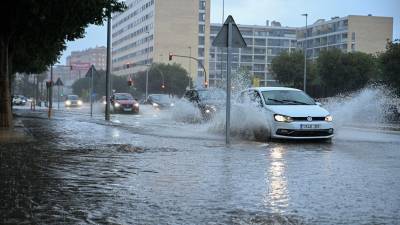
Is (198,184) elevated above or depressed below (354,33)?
below

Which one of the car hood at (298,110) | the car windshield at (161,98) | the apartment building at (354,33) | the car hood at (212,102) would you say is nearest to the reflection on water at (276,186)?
the car hood at (298,110)

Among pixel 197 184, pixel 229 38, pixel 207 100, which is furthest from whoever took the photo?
pixel 207 100

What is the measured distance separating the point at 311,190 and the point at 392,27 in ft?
509

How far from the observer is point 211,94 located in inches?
1029

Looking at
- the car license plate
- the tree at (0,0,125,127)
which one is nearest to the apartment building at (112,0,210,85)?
the tree at (0,0,125,127)

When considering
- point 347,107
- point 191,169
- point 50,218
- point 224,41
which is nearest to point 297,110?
point 224,41

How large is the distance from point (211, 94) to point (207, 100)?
0.49 metres

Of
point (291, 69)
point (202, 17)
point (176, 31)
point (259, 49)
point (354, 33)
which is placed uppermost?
point (202, 17)

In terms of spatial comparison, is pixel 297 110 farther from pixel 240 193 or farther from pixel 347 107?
pixel 240 193

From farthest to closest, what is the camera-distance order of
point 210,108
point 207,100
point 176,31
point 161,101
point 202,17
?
point 202,17
point 176,31
point 161,101
point 207,100
point 210,108

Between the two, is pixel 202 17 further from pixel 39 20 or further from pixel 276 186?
pixel 276 186

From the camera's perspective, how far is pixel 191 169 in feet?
32.4

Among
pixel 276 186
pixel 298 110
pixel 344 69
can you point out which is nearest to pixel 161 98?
pixel 344 69

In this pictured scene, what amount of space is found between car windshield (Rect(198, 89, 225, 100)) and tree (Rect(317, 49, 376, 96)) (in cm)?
4281
